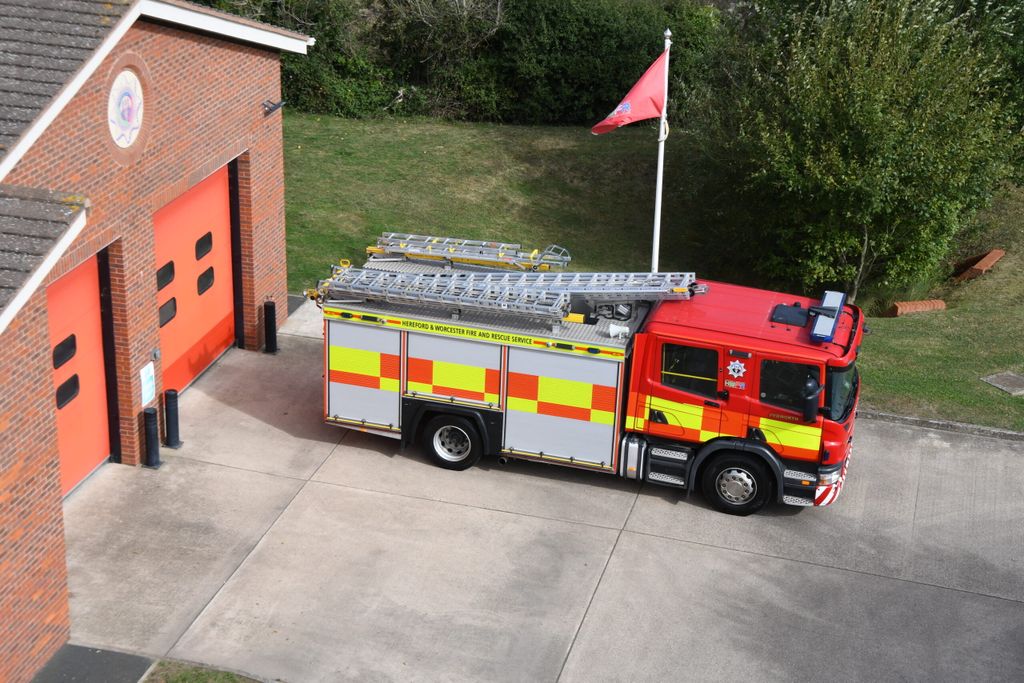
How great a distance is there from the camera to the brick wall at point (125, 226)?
34.4 feet

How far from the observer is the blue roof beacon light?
1312 centimetres

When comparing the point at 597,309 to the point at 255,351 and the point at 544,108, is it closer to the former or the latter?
the point at 255,351

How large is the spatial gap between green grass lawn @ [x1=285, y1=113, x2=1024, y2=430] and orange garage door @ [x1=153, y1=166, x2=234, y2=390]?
3.20 m

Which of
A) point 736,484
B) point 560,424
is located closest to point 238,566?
point 560,424

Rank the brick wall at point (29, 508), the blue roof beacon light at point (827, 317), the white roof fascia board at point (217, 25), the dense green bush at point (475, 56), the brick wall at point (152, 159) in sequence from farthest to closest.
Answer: the dense green bush at point (475, 56) < the white roof fascia board at point (217, 25) < the blue roof beacon light at point (827, 317) < the brick wall at point (152, 159) < the brick wall at point (29, 508)

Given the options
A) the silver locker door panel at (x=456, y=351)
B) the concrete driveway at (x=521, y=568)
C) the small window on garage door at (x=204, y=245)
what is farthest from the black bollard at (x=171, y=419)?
the silver locker door panel at (x=456, y=351)

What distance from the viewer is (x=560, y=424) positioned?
14109 millimetres

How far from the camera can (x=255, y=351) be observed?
59.1 ft

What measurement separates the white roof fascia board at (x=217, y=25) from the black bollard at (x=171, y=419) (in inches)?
172

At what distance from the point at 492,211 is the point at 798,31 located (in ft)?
23.7

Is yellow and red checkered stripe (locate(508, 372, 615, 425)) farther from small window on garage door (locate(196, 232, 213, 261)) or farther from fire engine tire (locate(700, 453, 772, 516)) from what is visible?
small window on garage door (locate(196, 232, 213, 261))

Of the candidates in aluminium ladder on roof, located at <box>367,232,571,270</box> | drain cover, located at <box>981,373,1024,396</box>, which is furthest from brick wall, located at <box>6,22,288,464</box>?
drain cover, located at <box>981,373,1024,396</box>

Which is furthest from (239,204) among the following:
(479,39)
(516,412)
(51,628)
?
(479,39)

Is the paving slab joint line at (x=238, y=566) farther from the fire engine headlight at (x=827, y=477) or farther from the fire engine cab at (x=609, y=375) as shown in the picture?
the fire engine headlight at (x=827, y=477)
